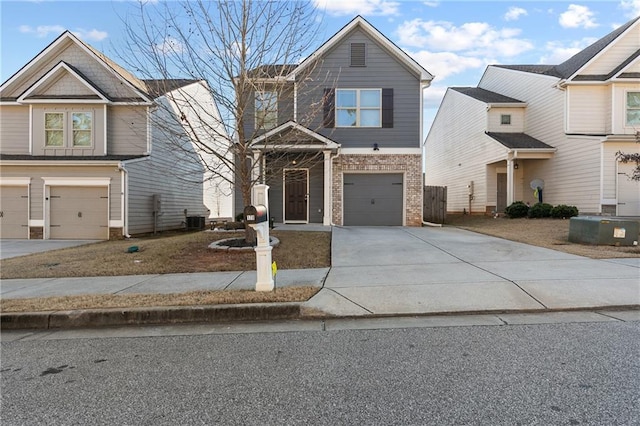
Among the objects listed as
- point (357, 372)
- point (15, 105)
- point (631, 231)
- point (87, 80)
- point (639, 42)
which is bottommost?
point (357, 372)

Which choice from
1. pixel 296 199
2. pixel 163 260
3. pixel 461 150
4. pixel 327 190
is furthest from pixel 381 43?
pixel 163 260

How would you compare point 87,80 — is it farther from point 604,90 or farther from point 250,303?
point 604,90

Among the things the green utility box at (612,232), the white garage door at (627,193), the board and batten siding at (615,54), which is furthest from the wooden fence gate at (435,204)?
the green utility box at (612,232)

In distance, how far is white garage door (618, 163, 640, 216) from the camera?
15.8 metres

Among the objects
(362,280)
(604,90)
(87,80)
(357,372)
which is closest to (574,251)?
(362,280)

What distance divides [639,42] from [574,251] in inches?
594

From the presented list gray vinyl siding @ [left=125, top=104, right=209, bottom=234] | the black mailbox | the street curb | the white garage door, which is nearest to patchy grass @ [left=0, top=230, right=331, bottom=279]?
the black mailbox

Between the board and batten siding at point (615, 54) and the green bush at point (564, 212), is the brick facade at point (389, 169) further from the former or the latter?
the board and batten siding at point (615, 54)

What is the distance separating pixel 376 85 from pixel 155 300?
510 inches

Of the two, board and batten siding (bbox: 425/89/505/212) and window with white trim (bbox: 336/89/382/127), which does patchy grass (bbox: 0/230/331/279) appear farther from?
board and batten siding (bbox: 425/89/505/212)

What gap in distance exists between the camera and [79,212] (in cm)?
1528

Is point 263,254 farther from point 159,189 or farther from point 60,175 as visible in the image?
point 159,189

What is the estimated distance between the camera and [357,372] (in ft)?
10.9

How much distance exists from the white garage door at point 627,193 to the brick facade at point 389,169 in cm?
870
